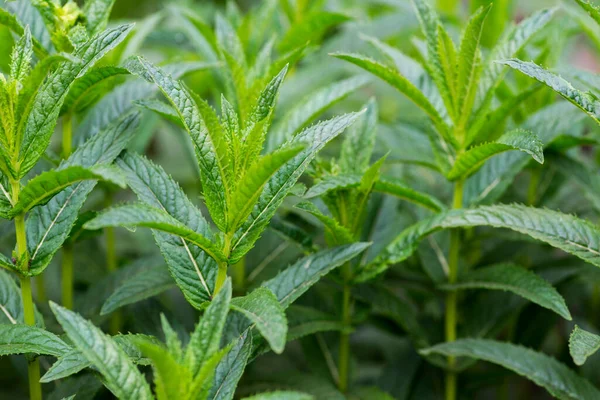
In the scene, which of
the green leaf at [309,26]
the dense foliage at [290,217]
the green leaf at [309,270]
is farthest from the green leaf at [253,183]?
the green leaf at [309,26]

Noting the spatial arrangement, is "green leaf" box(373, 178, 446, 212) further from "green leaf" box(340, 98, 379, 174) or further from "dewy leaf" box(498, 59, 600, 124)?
"dewy leaf" box(498, 59, 600, 124)

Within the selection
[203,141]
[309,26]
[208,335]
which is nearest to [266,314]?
[208,335]

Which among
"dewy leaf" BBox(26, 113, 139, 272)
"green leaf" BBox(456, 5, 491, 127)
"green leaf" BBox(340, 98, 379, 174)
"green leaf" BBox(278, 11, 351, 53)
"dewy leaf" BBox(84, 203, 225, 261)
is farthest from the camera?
"green leaf" BBox(278, 11, 351, 53)

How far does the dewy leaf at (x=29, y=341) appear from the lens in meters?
1.03

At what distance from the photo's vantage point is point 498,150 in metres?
1.18

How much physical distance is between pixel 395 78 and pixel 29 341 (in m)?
0.80

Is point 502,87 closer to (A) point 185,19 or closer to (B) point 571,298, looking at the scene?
(B) point 571,298

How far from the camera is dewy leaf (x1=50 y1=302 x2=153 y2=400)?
35.6 inches

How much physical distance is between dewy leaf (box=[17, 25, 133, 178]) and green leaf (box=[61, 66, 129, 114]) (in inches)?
2.8

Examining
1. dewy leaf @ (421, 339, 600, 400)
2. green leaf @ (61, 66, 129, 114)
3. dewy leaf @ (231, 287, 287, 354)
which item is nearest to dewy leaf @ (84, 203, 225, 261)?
dewy leaf @ (231, 287, 287, 354)

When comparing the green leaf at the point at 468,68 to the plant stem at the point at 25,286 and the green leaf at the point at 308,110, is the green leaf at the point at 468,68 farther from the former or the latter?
the plant stem at the point at 25,286

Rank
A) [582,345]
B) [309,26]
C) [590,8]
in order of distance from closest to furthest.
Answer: [582,345]
[590,8]
[309,26]

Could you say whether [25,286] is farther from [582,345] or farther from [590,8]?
[590,8]

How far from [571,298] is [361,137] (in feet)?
2.60
